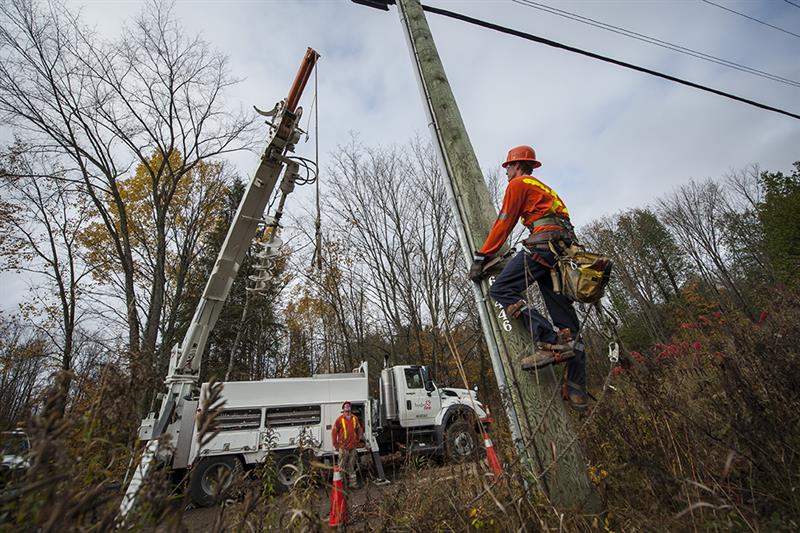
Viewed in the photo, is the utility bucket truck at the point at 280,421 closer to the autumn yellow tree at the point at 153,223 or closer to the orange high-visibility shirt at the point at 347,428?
the orange high-visibility shirt at the point at 347,428

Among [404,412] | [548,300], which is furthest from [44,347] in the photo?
[548,300]

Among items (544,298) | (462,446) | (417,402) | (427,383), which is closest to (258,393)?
(417,402)

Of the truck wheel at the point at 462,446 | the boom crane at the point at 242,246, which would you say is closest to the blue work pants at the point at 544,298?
the truck wheel at the point at 462,446

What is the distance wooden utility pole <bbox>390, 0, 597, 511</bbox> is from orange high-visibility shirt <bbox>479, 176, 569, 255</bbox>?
5.0 inches

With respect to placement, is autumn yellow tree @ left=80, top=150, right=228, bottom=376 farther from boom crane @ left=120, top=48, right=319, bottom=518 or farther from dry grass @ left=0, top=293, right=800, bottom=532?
dry grass @ left=0, top=293, right=800, bottom=532

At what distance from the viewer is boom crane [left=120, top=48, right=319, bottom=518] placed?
6.68m

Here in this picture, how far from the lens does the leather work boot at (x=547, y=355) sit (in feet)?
6.95

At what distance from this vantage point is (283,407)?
736 centimetres

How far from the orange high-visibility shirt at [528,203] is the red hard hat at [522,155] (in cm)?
24

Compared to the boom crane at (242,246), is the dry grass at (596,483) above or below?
below

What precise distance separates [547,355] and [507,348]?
28cm

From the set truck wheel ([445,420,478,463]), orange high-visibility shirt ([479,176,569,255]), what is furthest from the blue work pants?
truck wheel ([445,420,478,463])

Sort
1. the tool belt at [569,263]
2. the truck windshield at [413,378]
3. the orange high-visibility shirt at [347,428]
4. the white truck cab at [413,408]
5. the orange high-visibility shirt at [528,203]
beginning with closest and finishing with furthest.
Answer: the tool belt at [569,263]
the orange high-visibility shirt at [528,203]
the orange high-visibility shirt at [347,428]
the white truck cab at [413,408]
the truck windshield at [413,378]

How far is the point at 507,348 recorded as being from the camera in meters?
2.34
